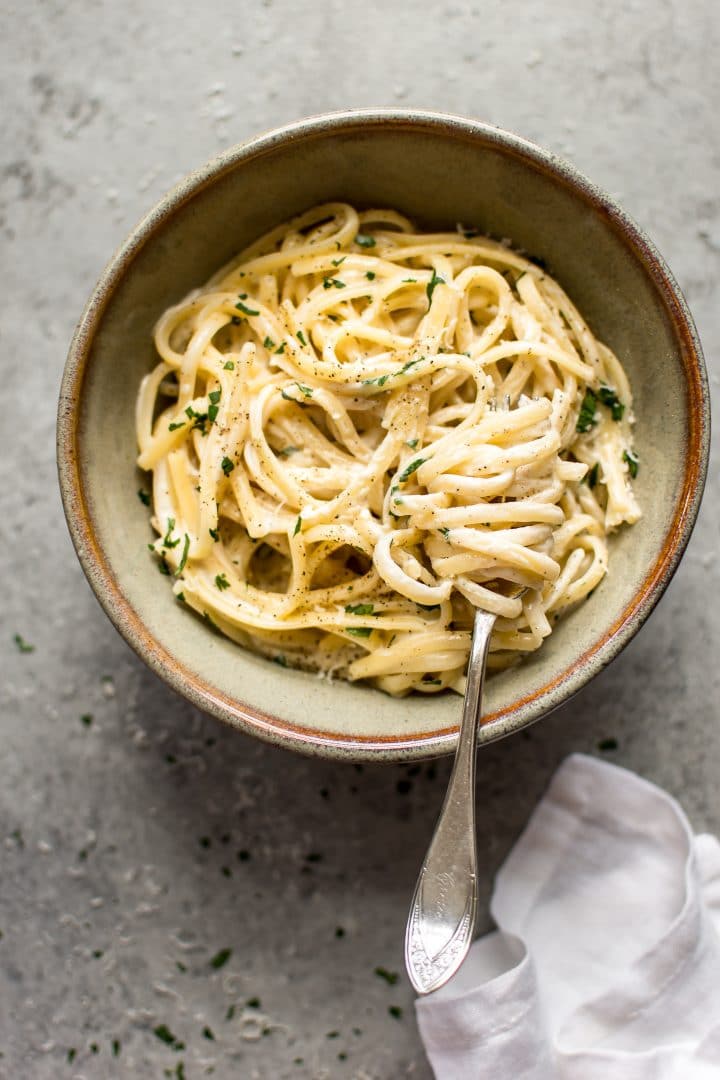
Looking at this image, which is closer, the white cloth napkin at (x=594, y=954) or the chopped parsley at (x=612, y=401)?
the chopped parsley at (x=612, y=401)

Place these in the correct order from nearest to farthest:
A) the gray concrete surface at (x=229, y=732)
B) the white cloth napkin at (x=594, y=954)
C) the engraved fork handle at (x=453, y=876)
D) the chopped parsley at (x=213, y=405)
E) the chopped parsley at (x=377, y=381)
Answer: the engraved fork handle at (x=453, y=876) < the chopped parsley at (x=377, y=381) < the chopped parsley at (x=213, y=405) < the white cloth napkin at (x=594, y=954) < the gray concrete surface at (x=229, y=732)

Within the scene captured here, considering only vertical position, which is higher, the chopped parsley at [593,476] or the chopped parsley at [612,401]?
the chopped parsley at [612,401]

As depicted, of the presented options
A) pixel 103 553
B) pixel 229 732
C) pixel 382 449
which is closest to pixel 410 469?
pixel 382 449

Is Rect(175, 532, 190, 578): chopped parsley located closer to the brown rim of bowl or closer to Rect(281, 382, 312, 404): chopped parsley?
the brown rim of bowl

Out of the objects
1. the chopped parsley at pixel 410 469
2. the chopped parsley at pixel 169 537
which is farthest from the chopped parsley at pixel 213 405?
the chopped parsley at pixel 410 469

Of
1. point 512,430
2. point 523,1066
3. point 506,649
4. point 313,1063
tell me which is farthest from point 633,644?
point 313,1063

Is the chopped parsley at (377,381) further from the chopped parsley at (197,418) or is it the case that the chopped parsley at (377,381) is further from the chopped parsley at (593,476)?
the chopped parsley at (593,476)

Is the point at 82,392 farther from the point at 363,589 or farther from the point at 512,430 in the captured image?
the point at 512,430
